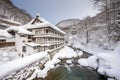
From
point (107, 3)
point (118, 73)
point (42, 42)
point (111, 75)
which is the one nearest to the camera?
point (118, 73)

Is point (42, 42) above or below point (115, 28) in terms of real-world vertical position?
below

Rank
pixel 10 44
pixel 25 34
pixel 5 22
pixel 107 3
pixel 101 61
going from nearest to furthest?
pixel 101 61, pixel 107 3, pixel 10 44, pixel 25 34, pixel 5 22

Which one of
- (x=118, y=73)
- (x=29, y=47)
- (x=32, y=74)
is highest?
(x=29, y=47)

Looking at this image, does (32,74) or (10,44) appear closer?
(32,74)

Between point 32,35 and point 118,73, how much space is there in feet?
66.5

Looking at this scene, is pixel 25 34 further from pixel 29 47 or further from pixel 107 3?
pixel 107 3

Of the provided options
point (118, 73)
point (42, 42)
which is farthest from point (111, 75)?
point (42, 42)

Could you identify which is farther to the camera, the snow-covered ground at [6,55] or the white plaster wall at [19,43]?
the white plaster wall at [19,43]

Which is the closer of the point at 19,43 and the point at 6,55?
the point at 6,55

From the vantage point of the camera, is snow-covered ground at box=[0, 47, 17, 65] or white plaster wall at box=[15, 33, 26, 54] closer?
snow-covered ground at box=[0, 47, 17, 65]

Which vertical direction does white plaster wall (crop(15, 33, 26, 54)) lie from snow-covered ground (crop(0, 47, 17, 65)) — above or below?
above

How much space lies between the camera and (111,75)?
37.9 feet

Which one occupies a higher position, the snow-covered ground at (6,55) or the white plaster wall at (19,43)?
the white plaster wall at (19,43)

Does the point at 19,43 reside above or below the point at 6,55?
above
